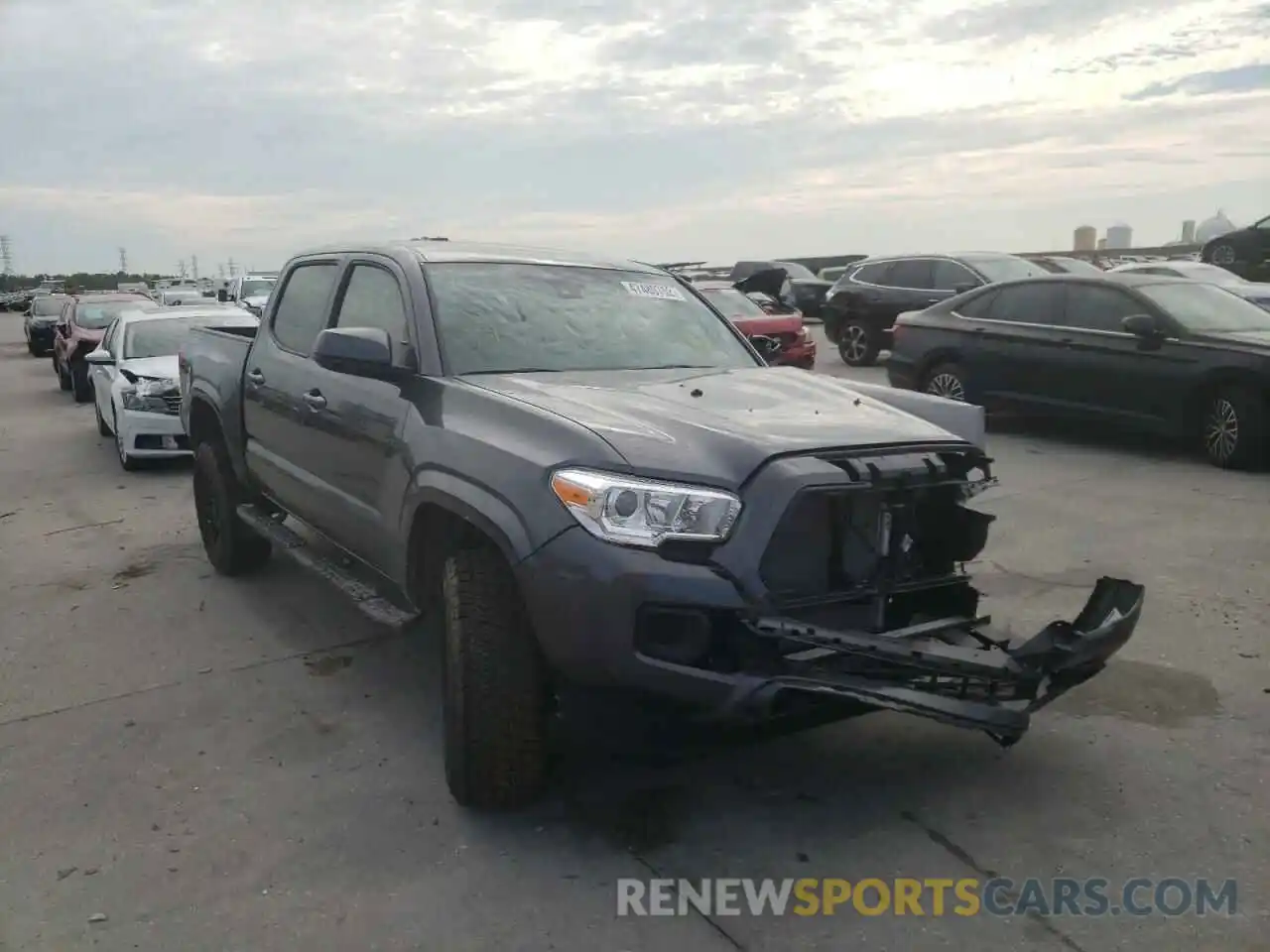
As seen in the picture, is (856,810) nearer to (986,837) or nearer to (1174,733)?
(986,837)

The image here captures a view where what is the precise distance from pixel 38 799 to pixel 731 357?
3.12 metres

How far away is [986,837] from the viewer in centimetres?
335

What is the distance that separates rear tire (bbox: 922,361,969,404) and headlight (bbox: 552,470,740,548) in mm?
8158

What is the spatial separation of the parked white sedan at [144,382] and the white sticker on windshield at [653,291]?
556 cm

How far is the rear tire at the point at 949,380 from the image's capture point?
Result: 10.9 m

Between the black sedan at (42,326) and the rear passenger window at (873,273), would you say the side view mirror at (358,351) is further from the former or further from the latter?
the black sedan at (42,326)

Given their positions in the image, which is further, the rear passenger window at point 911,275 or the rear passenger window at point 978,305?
the rear passenger window at point 911,275

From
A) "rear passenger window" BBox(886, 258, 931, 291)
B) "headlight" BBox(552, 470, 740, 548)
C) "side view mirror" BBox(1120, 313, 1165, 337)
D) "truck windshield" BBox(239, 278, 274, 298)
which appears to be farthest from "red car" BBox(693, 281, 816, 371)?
"truck windshield" BBox(239, 278, 274, 298)

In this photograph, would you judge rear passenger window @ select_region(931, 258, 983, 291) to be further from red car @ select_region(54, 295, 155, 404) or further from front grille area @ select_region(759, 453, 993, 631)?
front grille area @ select_region(759, 453, 993, 631)

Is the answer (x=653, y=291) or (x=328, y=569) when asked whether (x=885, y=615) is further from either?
(x=328, y=569)

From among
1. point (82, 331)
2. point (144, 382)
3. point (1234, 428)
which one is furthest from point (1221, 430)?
point (82, 331)

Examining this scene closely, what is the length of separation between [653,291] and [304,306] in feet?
5.86

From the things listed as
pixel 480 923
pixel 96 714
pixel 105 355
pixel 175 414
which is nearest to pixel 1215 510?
pixel 480 923

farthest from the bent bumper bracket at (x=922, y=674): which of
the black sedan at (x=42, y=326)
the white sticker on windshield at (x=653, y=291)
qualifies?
the black sedan at (x=42, y=326)
